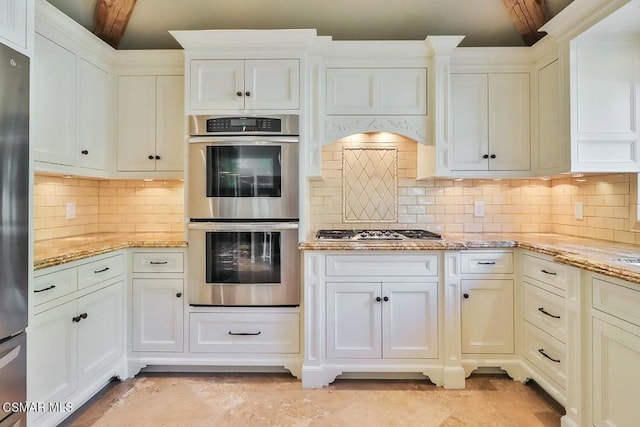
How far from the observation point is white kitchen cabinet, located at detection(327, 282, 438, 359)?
224 cm

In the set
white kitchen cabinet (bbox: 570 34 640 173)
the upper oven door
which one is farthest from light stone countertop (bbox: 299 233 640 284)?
white kitchen cabinet (bbox: 570 34 640 173)

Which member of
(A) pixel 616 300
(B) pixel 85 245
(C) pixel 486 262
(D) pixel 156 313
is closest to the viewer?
(A) pixel 616 300

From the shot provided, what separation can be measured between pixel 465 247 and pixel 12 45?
250cm

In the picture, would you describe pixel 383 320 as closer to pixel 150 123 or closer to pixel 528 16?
pixel 150 123

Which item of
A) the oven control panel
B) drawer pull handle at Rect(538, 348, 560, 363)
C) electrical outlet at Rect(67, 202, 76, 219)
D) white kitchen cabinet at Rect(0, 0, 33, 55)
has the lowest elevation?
drawer pull handle at Rect(538, 348, 560, 363)

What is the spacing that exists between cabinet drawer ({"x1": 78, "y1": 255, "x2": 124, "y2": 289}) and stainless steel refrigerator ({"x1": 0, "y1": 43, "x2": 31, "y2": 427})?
0.56m

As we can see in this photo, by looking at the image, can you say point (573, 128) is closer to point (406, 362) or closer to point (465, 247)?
point (465, 247)

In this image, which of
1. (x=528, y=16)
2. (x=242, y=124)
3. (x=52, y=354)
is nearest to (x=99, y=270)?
(x=52, y=354)

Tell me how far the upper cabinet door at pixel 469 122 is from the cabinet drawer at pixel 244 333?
66.4 inches

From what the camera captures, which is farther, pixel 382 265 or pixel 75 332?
pixel 382 265

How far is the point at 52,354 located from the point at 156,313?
2.22 feet

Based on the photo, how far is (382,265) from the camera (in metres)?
2.24

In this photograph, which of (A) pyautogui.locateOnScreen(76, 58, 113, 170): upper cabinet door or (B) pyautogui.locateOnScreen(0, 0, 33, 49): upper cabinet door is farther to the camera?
(A) pyautogui.locateOnScreen(76, 58, 113, 170): upper cabinet door

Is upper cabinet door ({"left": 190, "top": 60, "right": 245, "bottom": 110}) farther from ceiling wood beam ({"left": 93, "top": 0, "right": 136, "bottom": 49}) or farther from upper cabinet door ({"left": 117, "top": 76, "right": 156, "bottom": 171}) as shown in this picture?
ceiling wood beam ({"left": 93, "top": 0, "right": 136, "bottom": 49})
